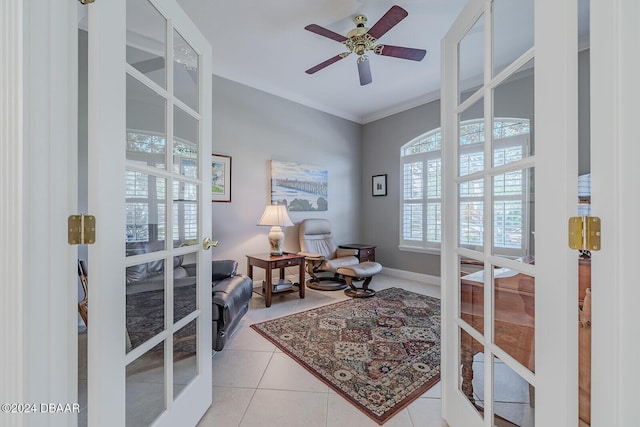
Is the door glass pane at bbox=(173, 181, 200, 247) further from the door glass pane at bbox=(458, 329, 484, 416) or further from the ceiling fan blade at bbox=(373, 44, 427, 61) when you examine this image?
the ceiling fan blade at bbox=(373, 44, 427, 61)

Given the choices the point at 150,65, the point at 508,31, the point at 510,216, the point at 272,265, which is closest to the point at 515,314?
the point at 510,216

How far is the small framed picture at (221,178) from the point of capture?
3.32 m

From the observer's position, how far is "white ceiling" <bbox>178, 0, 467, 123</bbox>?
227 cm

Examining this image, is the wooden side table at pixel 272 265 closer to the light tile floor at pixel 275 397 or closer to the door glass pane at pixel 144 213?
the light tile floor at pixel 275 397

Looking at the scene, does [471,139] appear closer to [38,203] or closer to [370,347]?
[38,203]

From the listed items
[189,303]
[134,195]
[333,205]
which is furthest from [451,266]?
[333,205]

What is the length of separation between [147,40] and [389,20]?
1730 millimetres

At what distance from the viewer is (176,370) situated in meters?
1.19

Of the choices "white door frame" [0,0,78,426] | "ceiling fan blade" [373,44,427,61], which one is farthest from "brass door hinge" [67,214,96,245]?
"ceiling fan blade" [373,44,427,61]

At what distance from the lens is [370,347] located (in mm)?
2127

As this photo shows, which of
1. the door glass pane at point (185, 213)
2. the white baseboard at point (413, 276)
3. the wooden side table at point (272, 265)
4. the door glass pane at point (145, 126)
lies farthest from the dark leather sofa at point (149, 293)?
the white baseboard at point (413, 276)

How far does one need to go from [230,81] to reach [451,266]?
345 centimetres

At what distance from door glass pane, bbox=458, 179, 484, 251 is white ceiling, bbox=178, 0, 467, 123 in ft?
6.47
